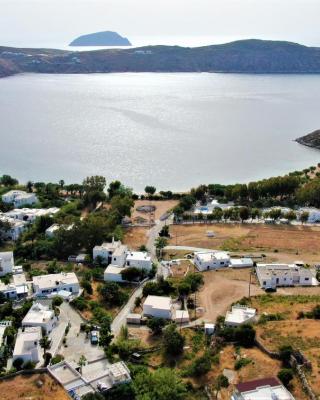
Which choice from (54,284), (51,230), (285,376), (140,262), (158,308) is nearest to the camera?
(285,376)

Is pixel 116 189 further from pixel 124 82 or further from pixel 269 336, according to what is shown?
pixel 124 82

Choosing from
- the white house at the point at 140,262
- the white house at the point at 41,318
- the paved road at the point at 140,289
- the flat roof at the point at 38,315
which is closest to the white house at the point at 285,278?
the paved road at the point at 140,289

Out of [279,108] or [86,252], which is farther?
[279,108]

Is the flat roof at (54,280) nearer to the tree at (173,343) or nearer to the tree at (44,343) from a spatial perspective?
the tree at (44,343)

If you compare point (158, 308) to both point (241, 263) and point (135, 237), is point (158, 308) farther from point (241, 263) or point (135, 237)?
point (135, 237)

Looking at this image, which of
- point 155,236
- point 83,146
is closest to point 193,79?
point 83,146

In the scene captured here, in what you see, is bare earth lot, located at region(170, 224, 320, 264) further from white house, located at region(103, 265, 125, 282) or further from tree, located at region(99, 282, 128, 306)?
tree, located at region(99, 282, 128, 306)

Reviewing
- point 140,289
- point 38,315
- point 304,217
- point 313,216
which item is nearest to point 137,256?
point 140,289
